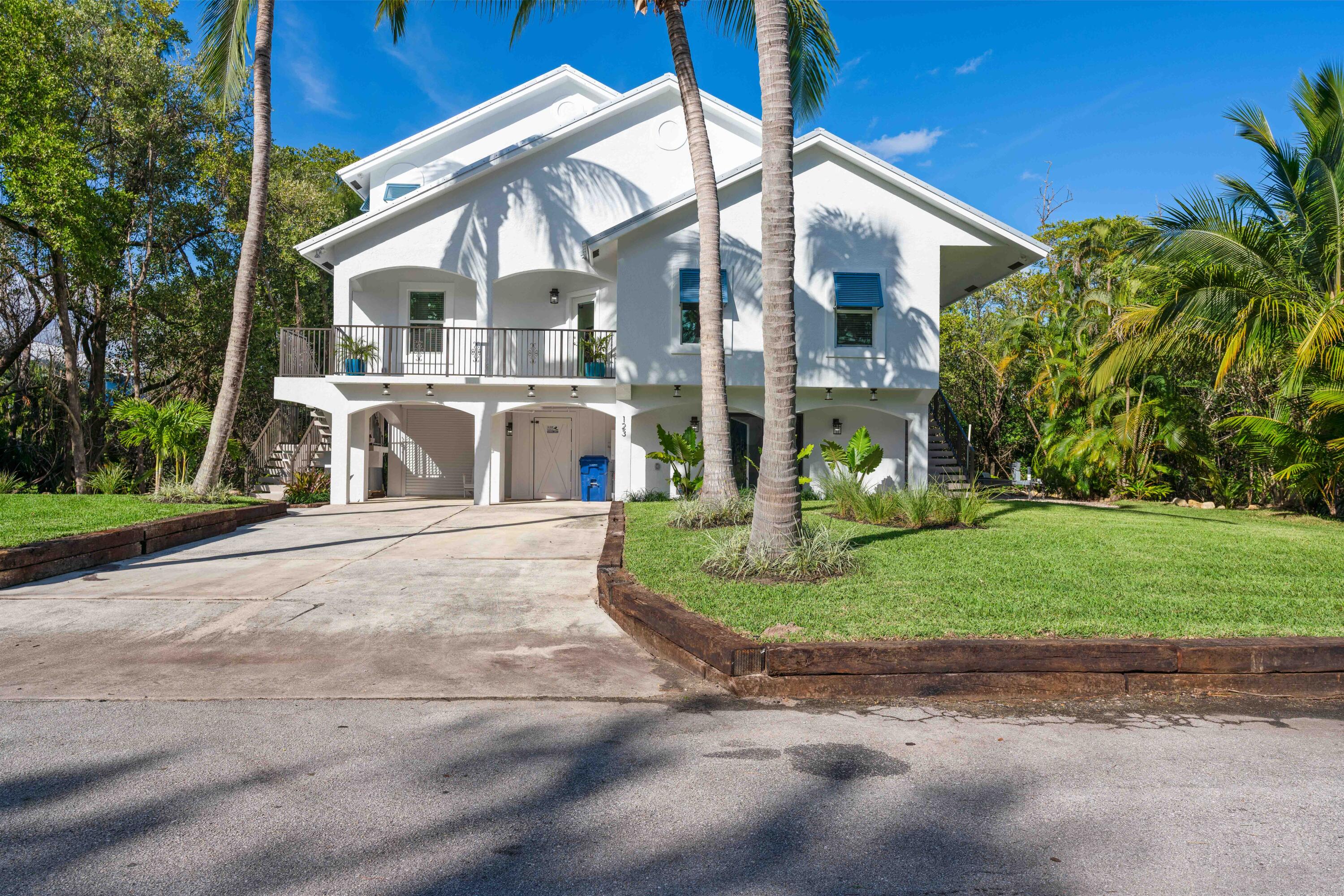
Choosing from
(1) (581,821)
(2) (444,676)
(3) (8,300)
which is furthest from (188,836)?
(3) (8,300)

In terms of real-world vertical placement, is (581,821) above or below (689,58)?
below

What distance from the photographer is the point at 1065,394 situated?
1931cm

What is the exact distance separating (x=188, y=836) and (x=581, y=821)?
4.68ft

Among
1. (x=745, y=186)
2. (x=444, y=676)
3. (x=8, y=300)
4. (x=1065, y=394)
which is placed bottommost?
(x=444, y=676)

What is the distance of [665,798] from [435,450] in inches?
758

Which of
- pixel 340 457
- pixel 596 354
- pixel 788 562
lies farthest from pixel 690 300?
pixel 788 562

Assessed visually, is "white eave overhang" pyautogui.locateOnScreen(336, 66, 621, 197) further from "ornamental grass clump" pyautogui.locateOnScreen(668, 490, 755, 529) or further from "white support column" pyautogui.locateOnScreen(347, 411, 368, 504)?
"ornamental grass clump" pyautogui.locateOnScreen(668, 490, 755, 529)

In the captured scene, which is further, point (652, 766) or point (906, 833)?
point (652, 766)

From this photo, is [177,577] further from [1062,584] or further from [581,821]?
[1062,584]

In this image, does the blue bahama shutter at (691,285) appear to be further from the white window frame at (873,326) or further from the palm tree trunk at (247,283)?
the palm tree trunk at (247,283)

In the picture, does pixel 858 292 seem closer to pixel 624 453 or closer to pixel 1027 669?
pixel 624 453

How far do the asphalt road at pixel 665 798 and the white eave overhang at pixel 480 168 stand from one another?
49.7 feet

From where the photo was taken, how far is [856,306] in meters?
17.0

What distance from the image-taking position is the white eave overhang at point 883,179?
54.2 ft
